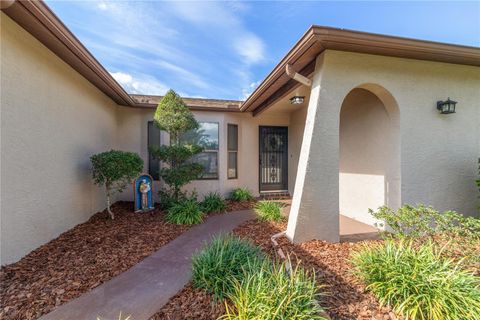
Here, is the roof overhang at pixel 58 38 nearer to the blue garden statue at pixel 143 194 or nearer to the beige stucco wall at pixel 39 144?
the beige stucco wall at pixel 39 144

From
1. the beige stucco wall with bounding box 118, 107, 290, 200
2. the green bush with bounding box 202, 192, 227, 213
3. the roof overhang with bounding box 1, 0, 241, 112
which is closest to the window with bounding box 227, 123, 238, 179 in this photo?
the beige stucco wall with bounding box 118, 107, 290, 200

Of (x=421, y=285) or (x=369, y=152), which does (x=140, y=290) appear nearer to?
(x=421, y=285)

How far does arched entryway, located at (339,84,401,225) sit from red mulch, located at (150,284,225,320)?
3.87 m

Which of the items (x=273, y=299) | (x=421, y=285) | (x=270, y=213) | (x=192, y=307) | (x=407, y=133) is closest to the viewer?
(x=273, y=299)

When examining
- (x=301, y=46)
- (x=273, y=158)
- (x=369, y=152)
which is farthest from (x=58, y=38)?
(x=273, y=158)

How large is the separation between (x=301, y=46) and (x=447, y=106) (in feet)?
10.5

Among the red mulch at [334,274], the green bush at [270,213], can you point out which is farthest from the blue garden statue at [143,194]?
the green bush at [270,213]

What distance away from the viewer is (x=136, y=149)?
281 inches

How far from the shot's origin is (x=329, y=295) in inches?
90.6

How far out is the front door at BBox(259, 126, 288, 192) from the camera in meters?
8.36

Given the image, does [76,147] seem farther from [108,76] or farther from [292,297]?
[292,297]

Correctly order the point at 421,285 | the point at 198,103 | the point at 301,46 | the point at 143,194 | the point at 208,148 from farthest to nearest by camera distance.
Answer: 1. the point at 198,103
2. the point at 208,148
3. the point at 143,194
4. the point at 301,46
5. the point at 421,285

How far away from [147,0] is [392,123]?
5.92 metres

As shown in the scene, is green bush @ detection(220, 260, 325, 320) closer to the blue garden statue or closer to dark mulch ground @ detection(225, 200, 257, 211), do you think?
dark mulch ground @ detection(225, 200, 257, 211)
